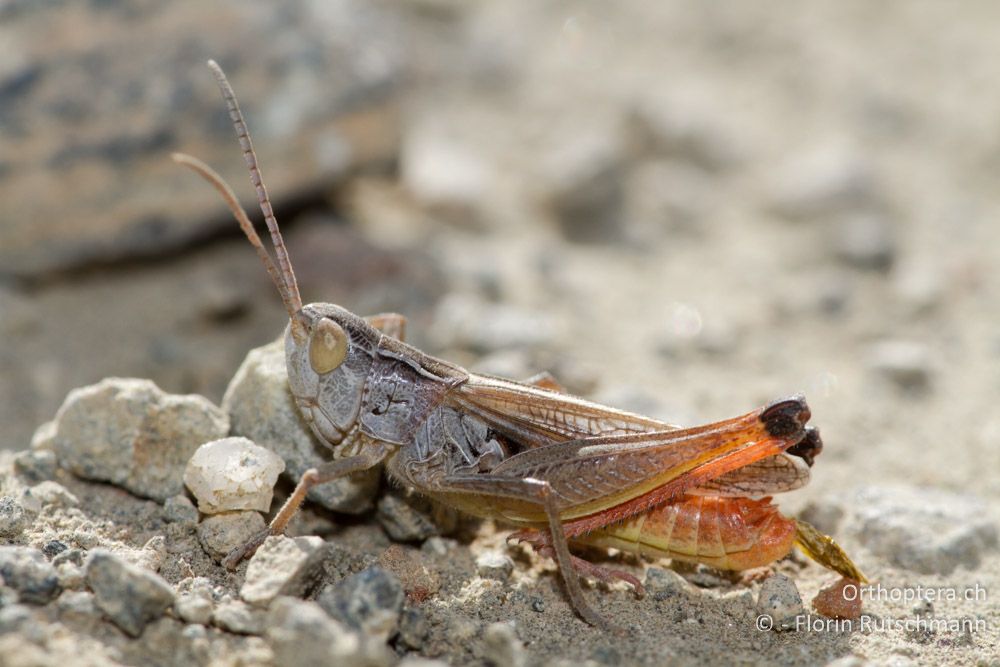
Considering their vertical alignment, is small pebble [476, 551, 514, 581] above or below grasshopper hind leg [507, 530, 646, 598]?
below

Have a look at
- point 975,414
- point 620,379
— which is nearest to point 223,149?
point 620,379

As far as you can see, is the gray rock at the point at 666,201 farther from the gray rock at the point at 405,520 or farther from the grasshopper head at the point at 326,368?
the grasshopper head at the point at 326,368

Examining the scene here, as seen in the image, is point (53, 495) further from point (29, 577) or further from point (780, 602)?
point (780, 602)

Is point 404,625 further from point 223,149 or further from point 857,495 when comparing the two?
point 223,149

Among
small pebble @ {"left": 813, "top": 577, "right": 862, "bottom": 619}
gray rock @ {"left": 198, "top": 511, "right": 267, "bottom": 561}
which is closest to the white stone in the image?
gray rock @ {"left": 198, "top": 511, "right": 267, "bottom": 561}

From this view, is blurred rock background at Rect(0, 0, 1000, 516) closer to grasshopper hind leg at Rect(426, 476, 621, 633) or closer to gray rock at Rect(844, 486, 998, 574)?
gray rock at Rect(844, 486, 998, 574)

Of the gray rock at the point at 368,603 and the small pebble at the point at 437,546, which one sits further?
the small pebble at the point at 437,546

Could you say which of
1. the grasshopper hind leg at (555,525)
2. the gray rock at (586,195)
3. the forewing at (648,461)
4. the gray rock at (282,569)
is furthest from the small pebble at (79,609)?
the gray rock at (586,195)
